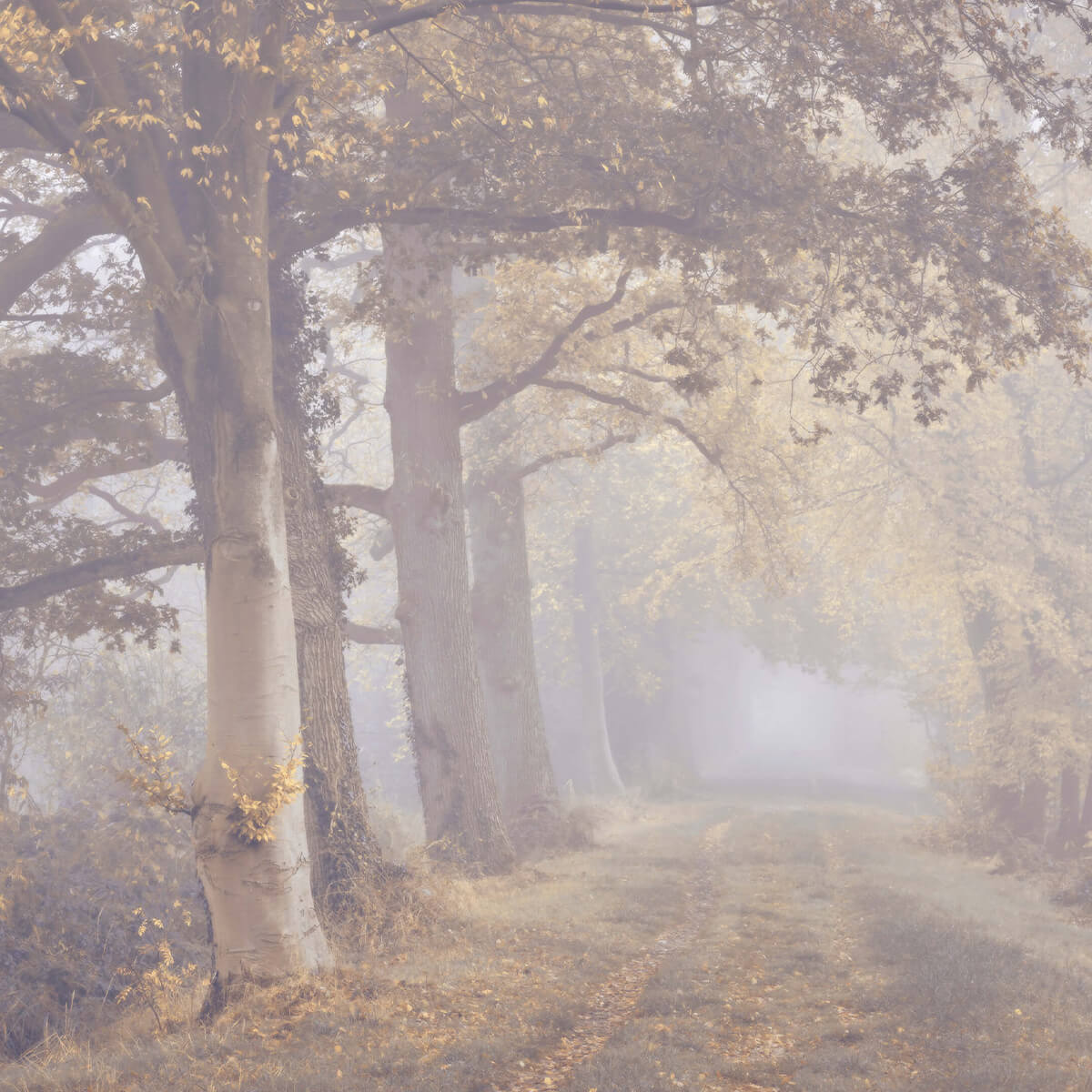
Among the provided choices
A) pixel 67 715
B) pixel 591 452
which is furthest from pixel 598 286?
pixel 67 715

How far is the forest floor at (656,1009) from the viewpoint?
20.6 ft

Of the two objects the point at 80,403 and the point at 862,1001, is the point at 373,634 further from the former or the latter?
the point at 862,1001

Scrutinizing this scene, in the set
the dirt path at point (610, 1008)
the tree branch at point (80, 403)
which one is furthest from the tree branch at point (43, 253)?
the dirt path at point (610, 1008)

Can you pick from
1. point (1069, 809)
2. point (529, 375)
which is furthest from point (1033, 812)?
point (529, 375)

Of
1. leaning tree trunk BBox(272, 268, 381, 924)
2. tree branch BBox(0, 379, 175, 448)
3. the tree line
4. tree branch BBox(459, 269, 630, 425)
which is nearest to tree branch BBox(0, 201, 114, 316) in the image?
the tree line

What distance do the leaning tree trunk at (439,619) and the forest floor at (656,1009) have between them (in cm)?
188

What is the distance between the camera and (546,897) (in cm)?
1332

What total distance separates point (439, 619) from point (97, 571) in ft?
21.5

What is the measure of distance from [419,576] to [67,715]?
946 centimetres

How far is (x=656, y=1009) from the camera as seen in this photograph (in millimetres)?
8125

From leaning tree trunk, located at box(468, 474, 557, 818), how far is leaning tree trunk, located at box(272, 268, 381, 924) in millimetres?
8605

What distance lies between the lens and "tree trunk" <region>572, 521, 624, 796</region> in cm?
3328

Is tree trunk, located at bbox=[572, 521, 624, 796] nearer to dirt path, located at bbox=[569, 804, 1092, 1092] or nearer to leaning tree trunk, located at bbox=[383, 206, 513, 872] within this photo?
leaning tree trunk, located at bbox=[383, 206, 513, 872]

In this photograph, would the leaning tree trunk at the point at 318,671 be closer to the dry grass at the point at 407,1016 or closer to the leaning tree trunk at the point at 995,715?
the dry grass at the point at 407,1016
